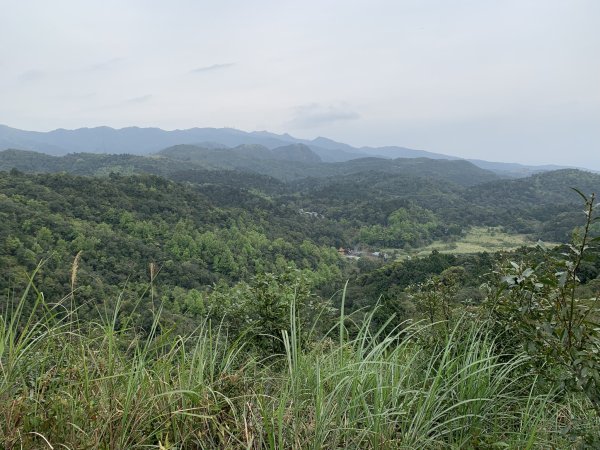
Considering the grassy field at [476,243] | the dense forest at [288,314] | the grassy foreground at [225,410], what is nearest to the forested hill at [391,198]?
the dense forest at [288,314]

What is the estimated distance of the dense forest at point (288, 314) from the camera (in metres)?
1.27

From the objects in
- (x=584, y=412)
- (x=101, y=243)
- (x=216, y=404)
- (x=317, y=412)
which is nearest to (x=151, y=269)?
(x=216, y=404)

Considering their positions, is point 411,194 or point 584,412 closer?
point 584,412

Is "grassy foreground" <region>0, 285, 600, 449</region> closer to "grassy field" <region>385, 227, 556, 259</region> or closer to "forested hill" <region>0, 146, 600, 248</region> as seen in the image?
"grassy field" <region>385, 227, 556, 259</region>

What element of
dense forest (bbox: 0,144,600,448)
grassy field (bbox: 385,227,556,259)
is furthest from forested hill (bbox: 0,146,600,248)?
grassy field (bbox: 385,227,556,259)

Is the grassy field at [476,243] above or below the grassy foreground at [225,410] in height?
below

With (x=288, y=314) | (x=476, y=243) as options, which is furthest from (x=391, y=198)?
(x=288, y=314)

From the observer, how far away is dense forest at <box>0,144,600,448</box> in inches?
50.1

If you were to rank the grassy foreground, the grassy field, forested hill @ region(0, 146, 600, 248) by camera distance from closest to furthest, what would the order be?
the grassy foreground < the grassy field < forested hill @ region(0, 146, 600, 248)

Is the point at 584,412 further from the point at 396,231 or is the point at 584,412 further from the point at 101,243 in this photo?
the point at 396,231

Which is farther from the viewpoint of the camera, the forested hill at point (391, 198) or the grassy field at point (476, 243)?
the forested hill at point (391, 198)

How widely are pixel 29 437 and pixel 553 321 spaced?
1831mm

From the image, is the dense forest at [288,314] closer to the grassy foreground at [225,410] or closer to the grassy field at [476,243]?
the grassy foreground at [225,410]

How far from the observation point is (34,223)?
3641 centimetres
